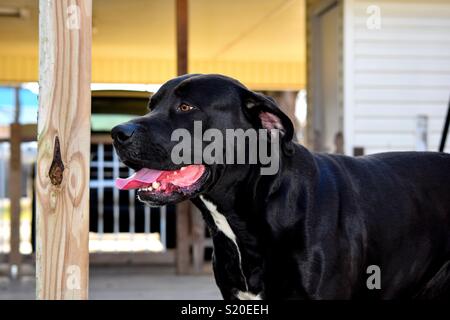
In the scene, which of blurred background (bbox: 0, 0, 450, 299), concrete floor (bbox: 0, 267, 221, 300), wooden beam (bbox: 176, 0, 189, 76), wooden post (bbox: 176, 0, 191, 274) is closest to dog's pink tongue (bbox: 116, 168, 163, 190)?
blurred background (bbox: 0, 0, 450, 299)

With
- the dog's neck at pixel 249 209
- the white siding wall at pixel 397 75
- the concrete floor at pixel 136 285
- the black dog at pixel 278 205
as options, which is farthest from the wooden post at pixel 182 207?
the dog's neck at pixel 249 209

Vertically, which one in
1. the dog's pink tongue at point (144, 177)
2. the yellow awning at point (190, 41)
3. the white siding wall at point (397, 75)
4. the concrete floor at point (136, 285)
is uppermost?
the yellow awning at point (190, 41)

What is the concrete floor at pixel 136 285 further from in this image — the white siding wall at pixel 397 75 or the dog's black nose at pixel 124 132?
the dog's black nose at pixel 124 132

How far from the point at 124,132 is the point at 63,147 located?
0.34 meters

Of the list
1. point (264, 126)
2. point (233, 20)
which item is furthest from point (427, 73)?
point (264, 126)

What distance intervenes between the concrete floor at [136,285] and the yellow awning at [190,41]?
122 inches

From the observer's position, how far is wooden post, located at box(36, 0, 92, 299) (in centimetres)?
278

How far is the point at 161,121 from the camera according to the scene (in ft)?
10.5

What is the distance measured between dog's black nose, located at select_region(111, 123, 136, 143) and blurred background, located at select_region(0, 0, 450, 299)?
10.8 ft

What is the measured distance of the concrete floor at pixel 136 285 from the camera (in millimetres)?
7256

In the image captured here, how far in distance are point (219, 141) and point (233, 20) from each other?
800cm

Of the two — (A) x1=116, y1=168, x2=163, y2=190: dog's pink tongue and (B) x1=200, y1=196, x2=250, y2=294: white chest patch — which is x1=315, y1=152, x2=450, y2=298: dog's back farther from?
(A) x1=116, y1=168, x2=163, y2=190: dog's pink tongue

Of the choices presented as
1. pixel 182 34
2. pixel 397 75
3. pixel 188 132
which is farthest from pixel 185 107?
pixel 397 75
